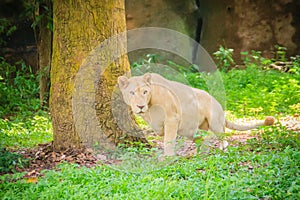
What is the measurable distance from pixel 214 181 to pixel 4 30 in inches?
407

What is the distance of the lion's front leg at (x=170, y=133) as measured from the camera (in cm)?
648

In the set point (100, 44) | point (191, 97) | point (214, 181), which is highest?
point (100, 44)

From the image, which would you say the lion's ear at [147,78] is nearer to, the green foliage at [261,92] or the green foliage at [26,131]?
the green foliage at [26,131]

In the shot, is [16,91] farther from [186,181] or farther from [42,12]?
[186,181]

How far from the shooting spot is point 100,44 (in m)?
6.71

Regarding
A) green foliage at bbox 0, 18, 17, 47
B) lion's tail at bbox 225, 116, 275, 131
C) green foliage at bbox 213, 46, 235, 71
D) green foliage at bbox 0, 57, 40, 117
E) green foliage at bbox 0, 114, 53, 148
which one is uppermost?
green foliage at bbox 0, 18, 17, 47

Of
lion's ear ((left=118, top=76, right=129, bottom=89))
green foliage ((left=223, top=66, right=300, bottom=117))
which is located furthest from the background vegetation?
green foliage ((left=223, top=66, right=300, bottom=117))

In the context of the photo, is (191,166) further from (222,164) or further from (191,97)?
(191,97)

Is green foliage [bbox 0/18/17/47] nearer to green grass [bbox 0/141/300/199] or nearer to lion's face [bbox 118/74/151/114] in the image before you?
lion's face [bbox 118/74/151/114]

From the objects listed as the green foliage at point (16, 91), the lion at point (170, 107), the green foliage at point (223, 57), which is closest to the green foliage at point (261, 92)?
the green foliage at point (223, 57)

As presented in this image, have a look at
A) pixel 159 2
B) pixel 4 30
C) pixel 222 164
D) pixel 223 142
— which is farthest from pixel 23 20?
pixel 222 164

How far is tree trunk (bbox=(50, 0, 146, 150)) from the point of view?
6676 mm

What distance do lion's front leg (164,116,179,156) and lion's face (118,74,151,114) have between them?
412mm

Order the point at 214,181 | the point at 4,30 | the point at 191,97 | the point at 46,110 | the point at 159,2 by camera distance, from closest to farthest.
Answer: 1. the point at 214,181
2. the point at 191,97
3. the point at 46,110
4. the point at 4,30
5. the point at 159,2
